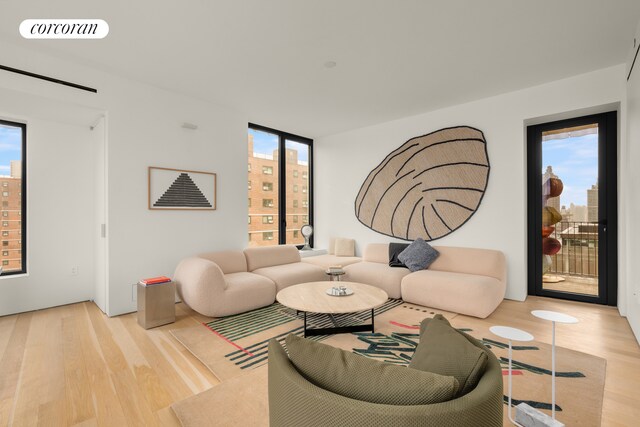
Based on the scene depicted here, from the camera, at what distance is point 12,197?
367 centimetres

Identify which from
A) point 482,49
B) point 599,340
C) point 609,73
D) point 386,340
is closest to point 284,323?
point 386,340

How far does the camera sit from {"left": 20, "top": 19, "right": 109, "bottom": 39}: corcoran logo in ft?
8.37

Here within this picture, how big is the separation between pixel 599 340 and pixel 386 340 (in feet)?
6.30

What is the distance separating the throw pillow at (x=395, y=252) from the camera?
4562 millimetres

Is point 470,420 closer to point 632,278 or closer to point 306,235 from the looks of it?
point 632,278

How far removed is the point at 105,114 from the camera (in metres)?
3.50

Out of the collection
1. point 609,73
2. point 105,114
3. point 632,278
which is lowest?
point 632,278

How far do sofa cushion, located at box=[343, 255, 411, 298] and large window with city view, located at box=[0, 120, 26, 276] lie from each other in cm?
418

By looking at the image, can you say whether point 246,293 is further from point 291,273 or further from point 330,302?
point 330,302

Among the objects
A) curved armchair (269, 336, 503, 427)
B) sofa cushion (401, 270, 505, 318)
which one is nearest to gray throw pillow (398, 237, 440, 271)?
sofa cushion (401, 270, 505, 318)

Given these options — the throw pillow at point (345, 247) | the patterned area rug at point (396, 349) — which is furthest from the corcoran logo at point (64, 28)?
the throw pillow at point (345, 247)

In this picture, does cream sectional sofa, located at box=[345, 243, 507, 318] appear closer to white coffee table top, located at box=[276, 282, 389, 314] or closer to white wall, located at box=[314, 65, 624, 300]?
white wall, located at box=[314, 65, 624, 300]

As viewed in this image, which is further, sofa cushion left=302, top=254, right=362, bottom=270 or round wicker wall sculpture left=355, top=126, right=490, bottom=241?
sofa cushion left=302, top=254, right=362, bottom=270

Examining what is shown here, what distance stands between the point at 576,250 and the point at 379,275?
2520mm
